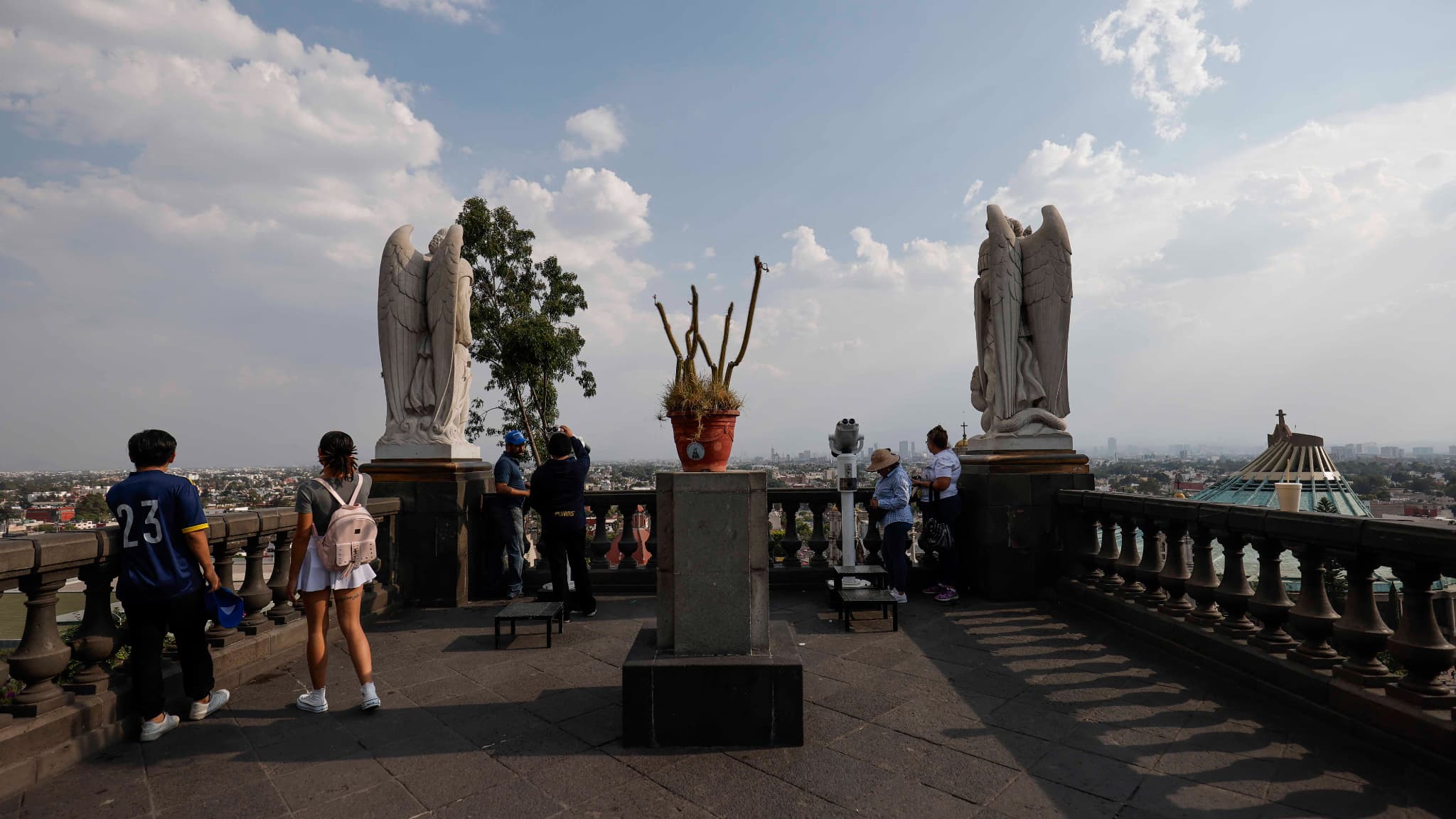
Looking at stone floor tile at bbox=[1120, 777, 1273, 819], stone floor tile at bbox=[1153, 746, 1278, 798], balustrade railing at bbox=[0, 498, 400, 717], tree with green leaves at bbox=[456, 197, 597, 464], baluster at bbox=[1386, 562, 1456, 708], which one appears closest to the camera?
stone floor tile at bbox=[1120, 777, 1273, 819]

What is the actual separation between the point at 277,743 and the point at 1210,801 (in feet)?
14.1

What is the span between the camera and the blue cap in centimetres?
369

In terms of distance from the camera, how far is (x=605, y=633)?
5.67 metres

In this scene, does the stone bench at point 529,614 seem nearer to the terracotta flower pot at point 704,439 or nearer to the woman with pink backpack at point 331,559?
the woman with pink backpack at point 331,559

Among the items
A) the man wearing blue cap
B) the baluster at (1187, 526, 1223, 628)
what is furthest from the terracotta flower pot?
the man wearing blue cap

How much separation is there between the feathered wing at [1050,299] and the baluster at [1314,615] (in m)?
3.20

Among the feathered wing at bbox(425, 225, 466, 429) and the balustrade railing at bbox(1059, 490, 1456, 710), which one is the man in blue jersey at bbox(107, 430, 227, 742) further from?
the balustrade railing at bbox(1059, 490, 1456, 710)

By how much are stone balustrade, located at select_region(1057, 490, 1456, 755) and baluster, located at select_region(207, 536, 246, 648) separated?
637cm

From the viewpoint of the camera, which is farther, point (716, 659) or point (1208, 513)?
point (1208, 513)

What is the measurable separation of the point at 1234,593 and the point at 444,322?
697 centimetres

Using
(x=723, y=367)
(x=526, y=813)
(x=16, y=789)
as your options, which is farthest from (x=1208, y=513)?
(x=16, y=789)

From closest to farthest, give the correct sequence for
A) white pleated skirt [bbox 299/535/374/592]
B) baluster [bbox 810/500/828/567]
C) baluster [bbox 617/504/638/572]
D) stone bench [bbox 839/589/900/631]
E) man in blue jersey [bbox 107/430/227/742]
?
man in blue jersey [bbox 107/430/227/742]
white pleated skirt [bbox 299/535/374/592]
stone bench [bbox 839/589/900/631]
baluster [bbox 810/500/828/567]
baluster [bbox 617/504/638/572]

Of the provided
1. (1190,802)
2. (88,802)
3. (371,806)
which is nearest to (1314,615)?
(1190,802)

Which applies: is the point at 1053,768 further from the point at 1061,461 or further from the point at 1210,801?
the point at 1061,461
